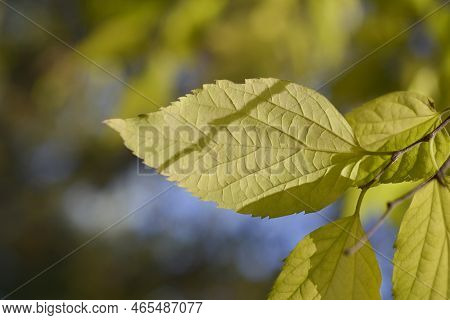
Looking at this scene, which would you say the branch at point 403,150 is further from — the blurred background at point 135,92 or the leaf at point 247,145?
the blurred background at point 135,92

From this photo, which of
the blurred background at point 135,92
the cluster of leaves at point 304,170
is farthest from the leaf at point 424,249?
the blurred background at point 135,92

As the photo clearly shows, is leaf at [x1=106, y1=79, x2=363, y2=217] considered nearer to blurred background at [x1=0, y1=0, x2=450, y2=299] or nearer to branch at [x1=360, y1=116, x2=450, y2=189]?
branch at [x1=360, y1=116, x2=450, y2=189]

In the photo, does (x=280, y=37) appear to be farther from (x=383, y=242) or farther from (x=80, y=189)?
(x=80, y=189)

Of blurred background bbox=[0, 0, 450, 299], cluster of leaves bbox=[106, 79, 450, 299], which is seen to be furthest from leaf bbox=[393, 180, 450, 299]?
blurred background bbox=[0, 0, 450, 299]

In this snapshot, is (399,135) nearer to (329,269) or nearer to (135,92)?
(329,269)

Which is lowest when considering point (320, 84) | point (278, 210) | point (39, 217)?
point (278, 210)

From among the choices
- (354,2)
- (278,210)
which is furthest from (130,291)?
(278,210)
